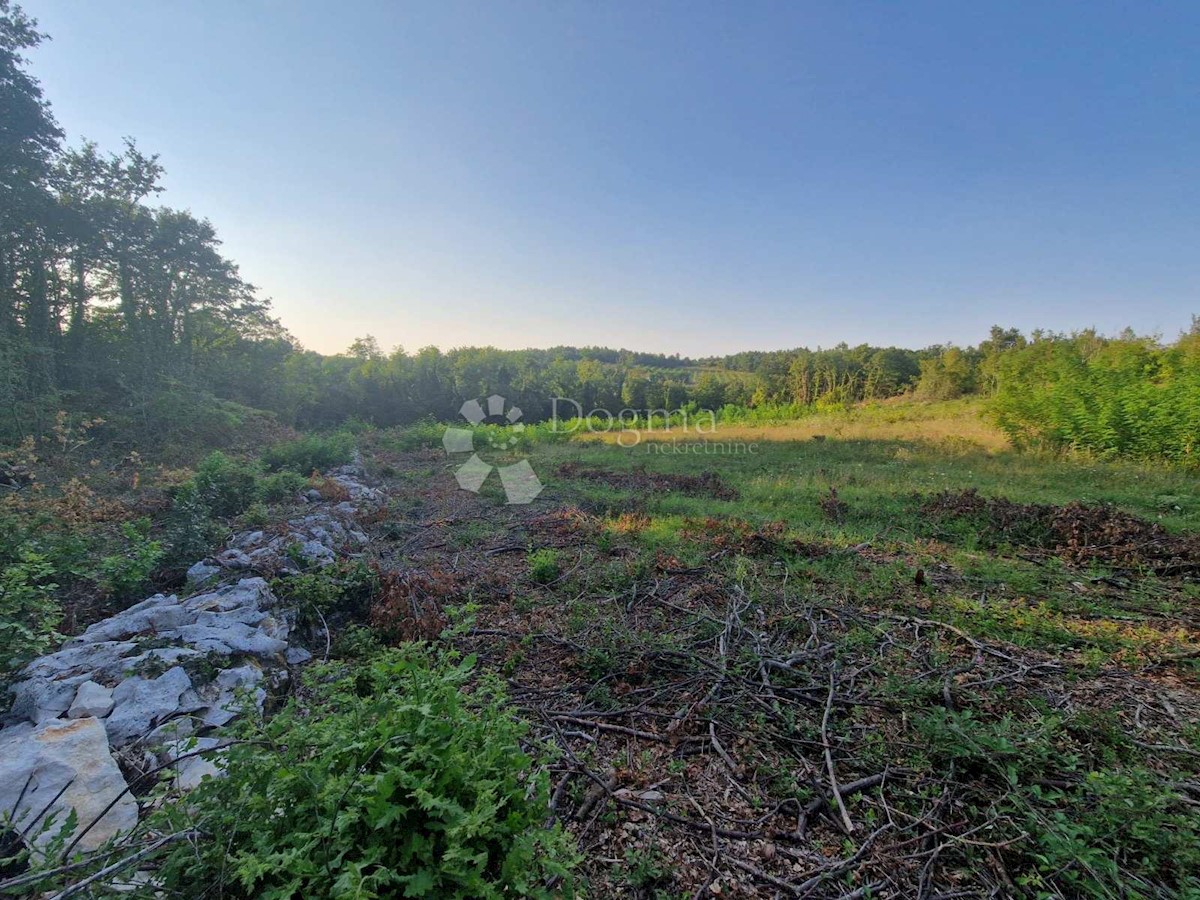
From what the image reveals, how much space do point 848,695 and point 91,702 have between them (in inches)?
152

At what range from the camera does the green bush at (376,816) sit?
1.04 meters

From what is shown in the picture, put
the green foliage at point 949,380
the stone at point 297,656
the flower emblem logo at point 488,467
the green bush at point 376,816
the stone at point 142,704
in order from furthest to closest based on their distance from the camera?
the green foliage at point 949,380
the flower emblem logo at point 488,467
the stone at point 297,656
the stone at point 142,704
the green bush at point 376,816

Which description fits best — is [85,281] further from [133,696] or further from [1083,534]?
[1083,534]

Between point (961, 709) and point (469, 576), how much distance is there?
395 centimetres

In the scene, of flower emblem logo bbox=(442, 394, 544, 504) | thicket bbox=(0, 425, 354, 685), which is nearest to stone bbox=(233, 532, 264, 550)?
thicket bbox=(0, 425, 354, 685)

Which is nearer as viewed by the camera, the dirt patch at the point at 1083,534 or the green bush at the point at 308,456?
the dirt patch at the point at 1083,534

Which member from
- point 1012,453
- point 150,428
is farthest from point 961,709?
point 150,428

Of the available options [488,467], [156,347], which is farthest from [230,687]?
[156,347]

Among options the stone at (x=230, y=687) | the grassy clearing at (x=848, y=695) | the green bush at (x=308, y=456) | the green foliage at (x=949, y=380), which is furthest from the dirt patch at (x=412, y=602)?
Answer: the green foliage at (x=949, y=380)

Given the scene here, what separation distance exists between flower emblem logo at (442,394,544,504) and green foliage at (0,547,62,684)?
5.49 meters

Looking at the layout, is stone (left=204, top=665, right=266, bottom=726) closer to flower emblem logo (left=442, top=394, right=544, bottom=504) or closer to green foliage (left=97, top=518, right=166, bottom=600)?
green foliage (left=97, top=518, right=166, bottom=600)

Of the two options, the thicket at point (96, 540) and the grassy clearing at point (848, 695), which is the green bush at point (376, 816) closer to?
the grassy clearing at point (848, 695)

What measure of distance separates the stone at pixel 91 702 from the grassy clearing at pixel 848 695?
152 centimetres

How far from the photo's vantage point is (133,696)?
2.11 metres
